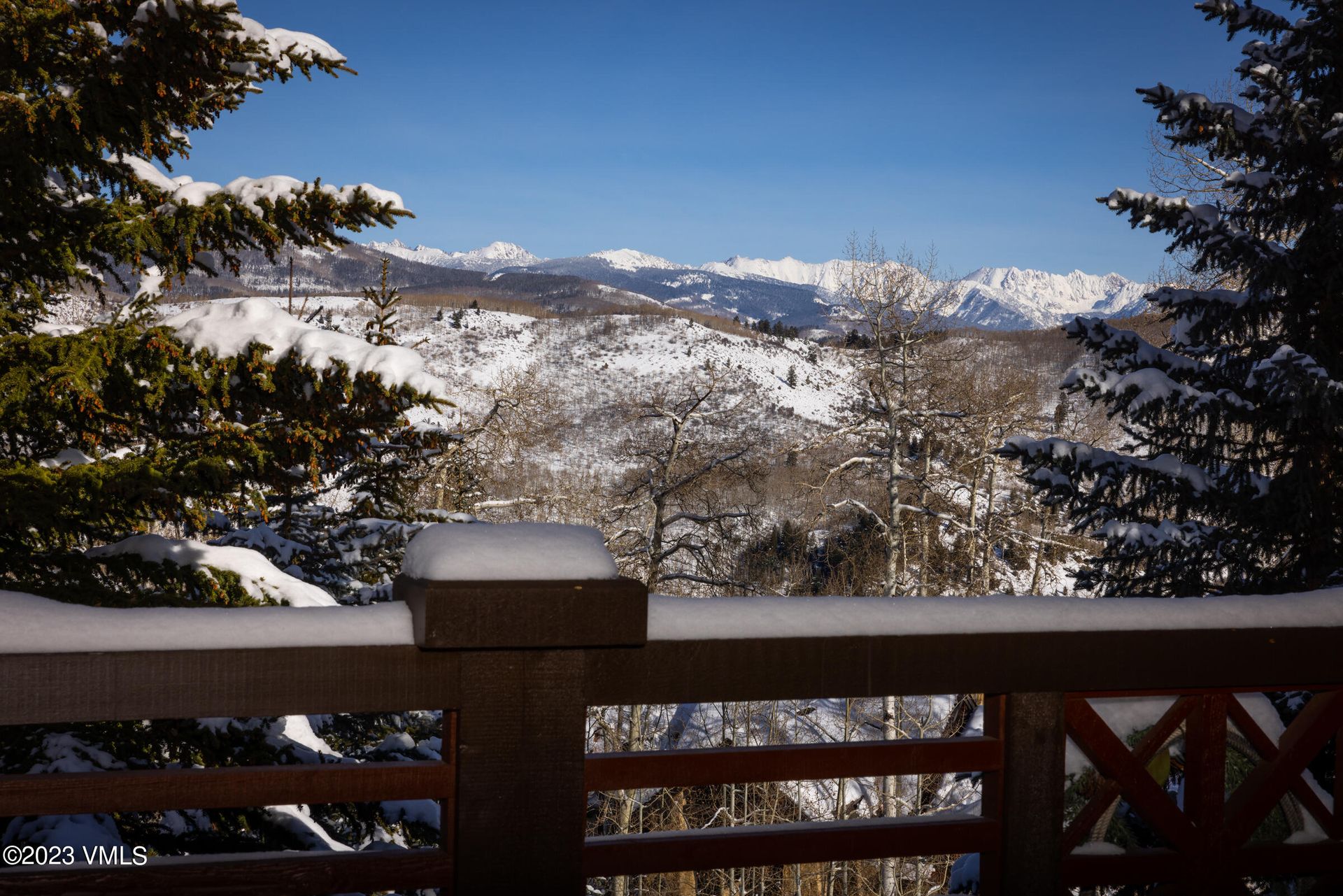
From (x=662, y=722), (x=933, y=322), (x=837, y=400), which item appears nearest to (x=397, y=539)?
(x=662, y=722)

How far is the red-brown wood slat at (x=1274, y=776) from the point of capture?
178cm

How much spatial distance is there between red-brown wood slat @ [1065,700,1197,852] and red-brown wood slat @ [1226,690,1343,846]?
100 millimetres

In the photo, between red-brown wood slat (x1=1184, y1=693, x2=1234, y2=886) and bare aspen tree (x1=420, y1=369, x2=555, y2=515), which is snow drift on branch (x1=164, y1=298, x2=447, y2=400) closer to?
red-brown wood slat (x1=1184, y1=693, x2=1234, y2=886)

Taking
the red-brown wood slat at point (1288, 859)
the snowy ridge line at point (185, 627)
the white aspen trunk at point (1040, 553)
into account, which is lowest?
the white aspen trunk at point (1040, 553)

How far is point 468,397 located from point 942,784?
132 feet

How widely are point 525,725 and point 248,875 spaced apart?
1.46ft

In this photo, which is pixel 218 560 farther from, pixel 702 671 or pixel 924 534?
pixel 924 534

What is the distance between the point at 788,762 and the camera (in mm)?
1622

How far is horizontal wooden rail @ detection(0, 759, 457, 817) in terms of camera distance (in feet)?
4.22

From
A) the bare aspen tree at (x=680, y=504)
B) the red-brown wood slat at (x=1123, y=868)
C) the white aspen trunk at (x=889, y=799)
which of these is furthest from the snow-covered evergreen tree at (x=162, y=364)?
the bare aspen tree at (x=680, y=504)

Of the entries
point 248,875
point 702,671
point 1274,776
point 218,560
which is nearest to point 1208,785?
point 1274,776

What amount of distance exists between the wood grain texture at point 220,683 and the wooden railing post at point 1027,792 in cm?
99

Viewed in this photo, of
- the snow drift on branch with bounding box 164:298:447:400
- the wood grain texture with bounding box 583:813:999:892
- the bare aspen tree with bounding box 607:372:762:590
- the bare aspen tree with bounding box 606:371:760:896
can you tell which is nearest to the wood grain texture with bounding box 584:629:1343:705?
the wood grain texture with bounding box 583:813:999:892

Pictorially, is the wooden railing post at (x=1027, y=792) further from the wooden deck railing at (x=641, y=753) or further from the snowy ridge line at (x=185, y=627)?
the snowy ridge line at (x=185, y=627)
